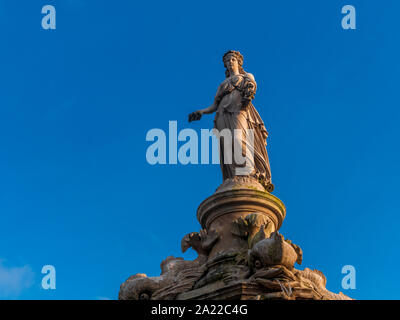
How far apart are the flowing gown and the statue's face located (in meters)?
0.42

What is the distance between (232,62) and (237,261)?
5263 mm

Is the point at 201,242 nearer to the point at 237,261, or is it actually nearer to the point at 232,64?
the point at 237,261

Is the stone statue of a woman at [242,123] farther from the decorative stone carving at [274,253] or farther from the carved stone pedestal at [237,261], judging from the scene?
the decorative stone carving at [274,253]

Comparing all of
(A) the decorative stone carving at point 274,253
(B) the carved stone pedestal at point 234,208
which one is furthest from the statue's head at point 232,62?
(A) the decorative stone carving at point 274,253

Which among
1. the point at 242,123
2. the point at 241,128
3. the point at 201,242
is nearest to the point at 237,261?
the point at 201,242

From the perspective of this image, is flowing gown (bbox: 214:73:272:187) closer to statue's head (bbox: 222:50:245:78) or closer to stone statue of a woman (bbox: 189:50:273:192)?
stone statue of a woman (bbox: 189:50:273:192)

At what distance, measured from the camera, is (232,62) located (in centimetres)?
1206

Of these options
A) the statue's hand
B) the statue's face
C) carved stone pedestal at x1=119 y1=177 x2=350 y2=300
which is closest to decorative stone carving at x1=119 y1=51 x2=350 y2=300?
carved stone pedestal at x1=119 y1=177 x2=350 y2=300

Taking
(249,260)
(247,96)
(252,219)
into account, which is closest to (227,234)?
(252,219)

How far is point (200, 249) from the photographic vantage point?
960 cm

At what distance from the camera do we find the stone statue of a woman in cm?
1071

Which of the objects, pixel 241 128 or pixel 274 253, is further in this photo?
pixel 241 128
